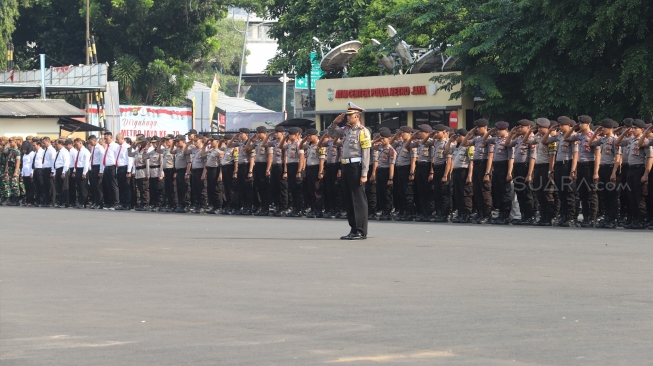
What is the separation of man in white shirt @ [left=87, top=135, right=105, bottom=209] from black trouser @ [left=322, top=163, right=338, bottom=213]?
8.44 metres

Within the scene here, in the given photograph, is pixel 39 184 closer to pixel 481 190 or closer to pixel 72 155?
pixel 72 155

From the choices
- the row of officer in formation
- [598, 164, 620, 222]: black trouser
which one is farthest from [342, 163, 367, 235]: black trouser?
[598, 164, 620, 222]: black trouser

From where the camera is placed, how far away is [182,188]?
89.7ft

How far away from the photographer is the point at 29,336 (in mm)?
7625

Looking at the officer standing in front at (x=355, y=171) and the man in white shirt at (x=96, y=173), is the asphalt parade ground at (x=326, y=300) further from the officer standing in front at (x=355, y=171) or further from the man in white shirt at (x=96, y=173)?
the man in white shirt at (x=96, y=173)

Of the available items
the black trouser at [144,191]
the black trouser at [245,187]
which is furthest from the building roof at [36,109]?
the black trouser at [245,187]

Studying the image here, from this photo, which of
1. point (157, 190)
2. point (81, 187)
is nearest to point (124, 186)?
point (157, 190)

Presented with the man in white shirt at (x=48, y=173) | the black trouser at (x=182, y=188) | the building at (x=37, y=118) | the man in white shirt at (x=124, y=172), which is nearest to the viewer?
the black trouser at (x=182, y=188)

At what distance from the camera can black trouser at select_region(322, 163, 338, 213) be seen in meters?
22.8

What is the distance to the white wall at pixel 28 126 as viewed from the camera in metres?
42.2

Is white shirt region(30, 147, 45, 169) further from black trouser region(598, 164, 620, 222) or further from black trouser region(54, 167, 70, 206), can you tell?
black trouser region(598, 164, 620, 222)

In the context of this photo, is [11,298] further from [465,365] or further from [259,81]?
[259,81]

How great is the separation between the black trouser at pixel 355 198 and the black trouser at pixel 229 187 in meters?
10.1

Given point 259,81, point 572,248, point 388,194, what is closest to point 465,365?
point 572,248
